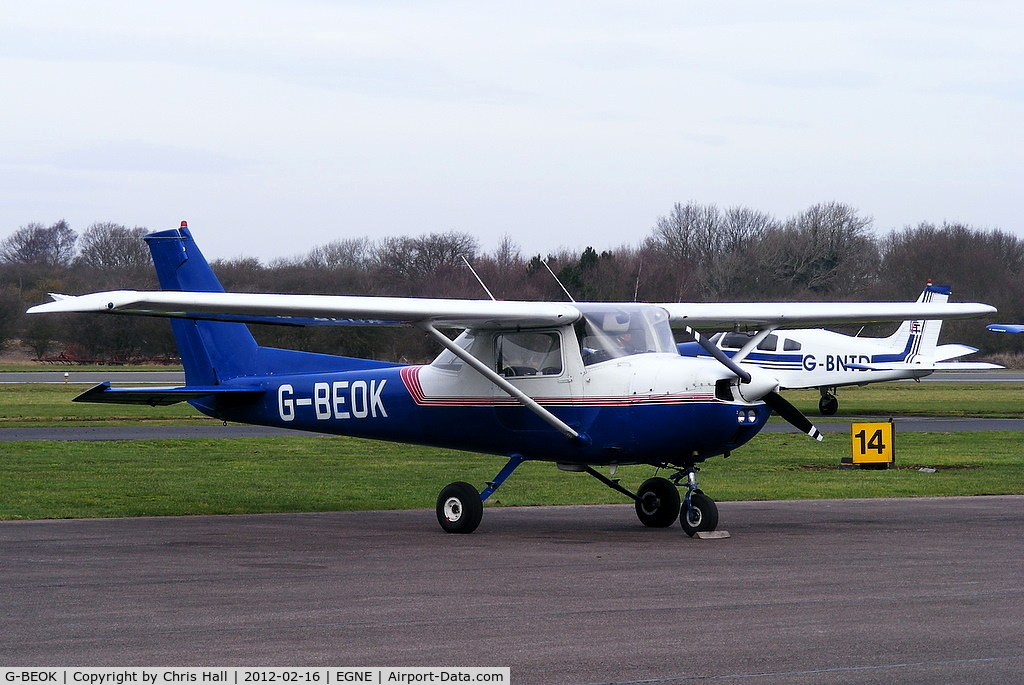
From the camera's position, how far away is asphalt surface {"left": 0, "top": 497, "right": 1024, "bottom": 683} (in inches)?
287

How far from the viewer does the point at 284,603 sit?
9.23 m

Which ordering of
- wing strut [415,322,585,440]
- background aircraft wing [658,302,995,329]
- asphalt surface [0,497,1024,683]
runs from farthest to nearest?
background aircraft wing [658,302,995,329]
wing strut [415,322,585,440]
asphalt surface [0,497,1024,683]

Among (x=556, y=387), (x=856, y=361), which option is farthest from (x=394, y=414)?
(x=856, y=361)

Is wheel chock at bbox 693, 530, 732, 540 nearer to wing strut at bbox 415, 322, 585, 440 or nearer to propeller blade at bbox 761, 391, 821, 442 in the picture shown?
propeller blade at bbox 761, 391, 821, 442

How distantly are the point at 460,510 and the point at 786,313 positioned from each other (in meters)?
4.43

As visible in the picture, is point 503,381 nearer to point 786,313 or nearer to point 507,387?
point 507,387

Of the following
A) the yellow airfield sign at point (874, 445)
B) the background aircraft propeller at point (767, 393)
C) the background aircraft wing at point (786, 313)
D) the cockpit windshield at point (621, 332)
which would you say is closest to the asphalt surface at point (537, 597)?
the background aircraft propeller at point (767, 393)

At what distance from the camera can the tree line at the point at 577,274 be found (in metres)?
50.6

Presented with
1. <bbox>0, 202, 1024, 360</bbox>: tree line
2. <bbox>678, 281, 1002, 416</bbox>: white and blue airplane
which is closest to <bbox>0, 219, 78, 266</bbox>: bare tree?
<bbox>0, 202, 1024, 360</bbox>: tree line

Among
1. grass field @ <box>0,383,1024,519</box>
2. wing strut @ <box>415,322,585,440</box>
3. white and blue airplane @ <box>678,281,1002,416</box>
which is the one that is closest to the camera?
wing strut @ <box>415,322,585,440</box>

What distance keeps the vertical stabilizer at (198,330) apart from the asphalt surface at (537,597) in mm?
1998

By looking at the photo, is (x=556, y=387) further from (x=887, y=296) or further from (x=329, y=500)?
(x=887, y=296)

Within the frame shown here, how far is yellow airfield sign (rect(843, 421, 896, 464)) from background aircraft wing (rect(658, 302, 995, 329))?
18.8 feet

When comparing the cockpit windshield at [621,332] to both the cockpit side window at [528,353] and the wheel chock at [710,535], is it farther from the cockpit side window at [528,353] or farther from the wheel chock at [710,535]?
the wheel chock at [710,535]
